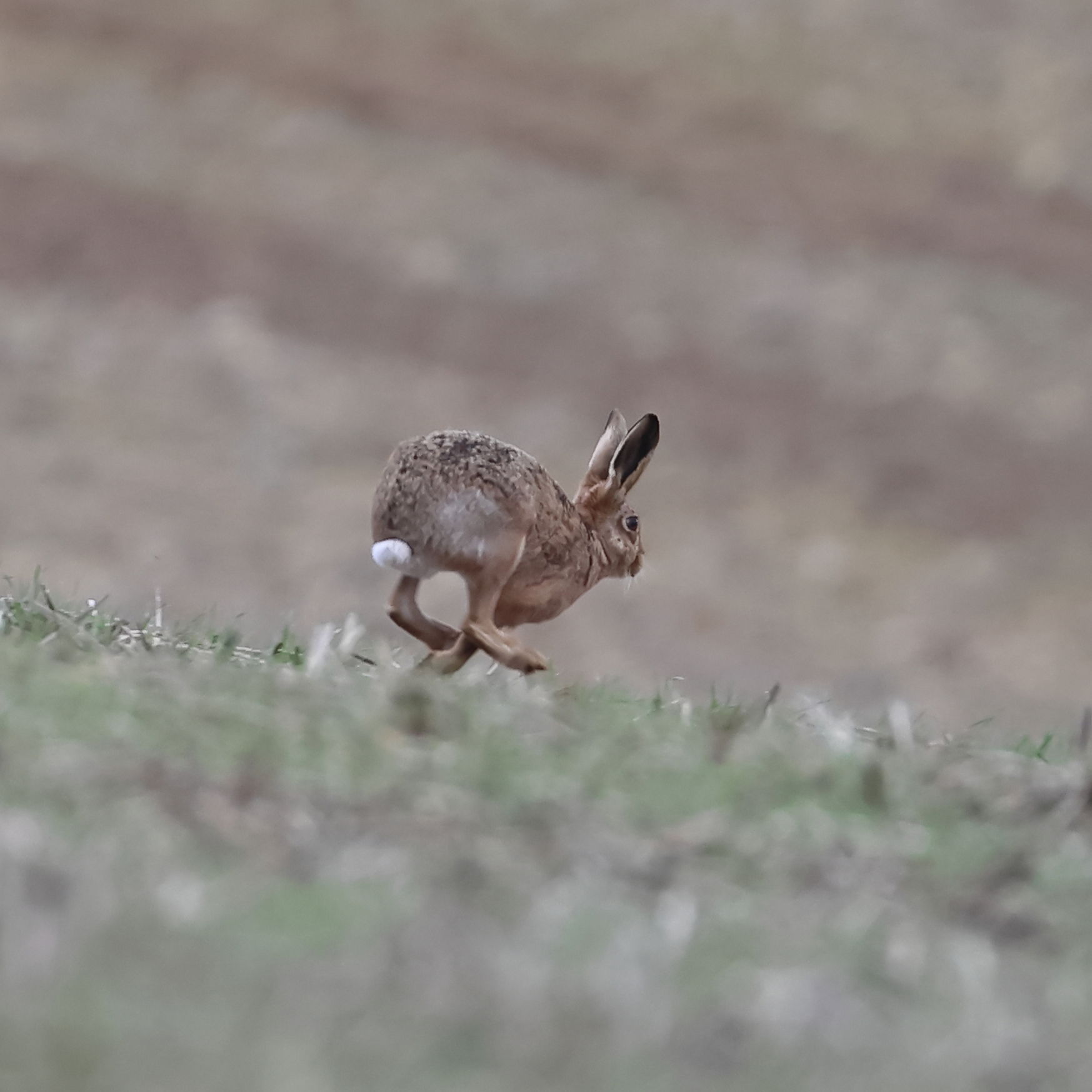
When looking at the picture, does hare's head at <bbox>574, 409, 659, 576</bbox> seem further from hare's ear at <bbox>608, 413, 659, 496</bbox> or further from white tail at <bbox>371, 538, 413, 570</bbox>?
white tail at <bbox>371, 538, 413, 570</bbox>

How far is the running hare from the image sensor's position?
4613mm

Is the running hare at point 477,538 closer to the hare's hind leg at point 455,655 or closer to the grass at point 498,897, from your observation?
the hare's hind leg at point 455,655

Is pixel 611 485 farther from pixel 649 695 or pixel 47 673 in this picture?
pixel 47 673

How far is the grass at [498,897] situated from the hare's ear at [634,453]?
1.91 metres

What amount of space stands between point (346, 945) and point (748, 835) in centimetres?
83

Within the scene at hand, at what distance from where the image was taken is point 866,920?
2328 millimetres

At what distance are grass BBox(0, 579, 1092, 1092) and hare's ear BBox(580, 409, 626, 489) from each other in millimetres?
2175

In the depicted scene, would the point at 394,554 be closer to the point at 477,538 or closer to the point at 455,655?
the point at 477,538

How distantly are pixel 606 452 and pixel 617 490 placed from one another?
184mm

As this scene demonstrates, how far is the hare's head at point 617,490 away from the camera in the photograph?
5352 millimetres

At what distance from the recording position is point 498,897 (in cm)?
224

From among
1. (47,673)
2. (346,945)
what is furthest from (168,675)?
(346,945)

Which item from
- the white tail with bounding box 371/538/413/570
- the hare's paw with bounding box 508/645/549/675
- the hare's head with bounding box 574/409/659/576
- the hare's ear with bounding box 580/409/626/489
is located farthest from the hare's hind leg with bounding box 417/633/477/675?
the hare's ear with bounding box 580/409/626/489

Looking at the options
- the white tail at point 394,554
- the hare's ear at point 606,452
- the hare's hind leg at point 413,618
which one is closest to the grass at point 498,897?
the white tail at point 394,554
